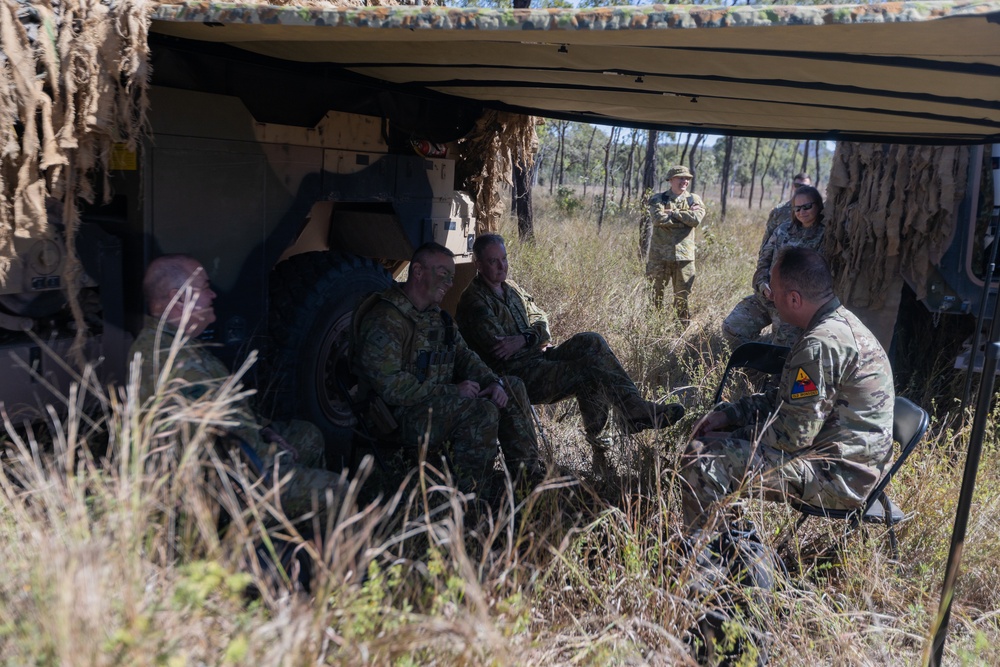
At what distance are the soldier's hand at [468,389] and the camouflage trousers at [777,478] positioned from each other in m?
0.96

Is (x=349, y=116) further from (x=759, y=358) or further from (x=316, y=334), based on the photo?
(x=759, y=358)

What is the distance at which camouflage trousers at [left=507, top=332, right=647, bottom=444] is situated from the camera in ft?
12.7

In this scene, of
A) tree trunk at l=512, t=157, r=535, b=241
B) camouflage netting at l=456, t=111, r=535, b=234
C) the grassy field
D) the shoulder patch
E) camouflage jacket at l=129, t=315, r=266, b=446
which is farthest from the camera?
tree trunk at l=512, t=157, r=535, b=241

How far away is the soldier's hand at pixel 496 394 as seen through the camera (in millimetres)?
3469

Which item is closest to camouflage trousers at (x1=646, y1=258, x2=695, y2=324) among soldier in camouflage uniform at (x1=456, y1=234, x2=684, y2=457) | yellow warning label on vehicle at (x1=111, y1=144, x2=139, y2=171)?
soldier in camouflage uniform at (x1=456, y1=234, x2=684, y2=457)

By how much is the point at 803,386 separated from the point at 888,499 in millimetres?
620

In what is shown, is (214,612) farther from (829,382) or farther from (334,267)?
(334,267)

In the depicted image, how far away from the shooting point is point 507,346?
4094 millimetres

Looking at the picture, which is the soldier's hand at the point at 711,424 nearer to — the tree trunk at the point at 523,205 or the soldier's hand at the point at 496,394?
the soldier's hand at the point at 496,394

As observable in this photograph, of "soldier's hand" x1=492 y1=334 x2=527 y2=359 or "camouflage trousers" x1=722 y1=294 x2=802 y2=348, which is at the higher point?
"soldier's hand" x1=492 y1=334 x2=527 y2=359

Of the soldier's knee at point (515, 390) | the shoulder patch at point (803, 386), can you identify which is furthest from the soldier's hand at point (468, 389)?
the shoulder patch at point (803, 386)

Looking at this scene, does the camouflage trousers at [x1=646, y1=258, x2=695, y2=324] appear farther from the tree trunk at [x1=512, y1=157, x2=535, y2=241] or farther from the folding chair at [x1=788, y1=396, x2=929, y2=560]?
the folding chair at [x1=788, y1=396, x2=929, y2=560]

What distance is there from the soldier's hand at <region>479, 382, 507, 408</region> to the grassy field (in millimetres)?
470

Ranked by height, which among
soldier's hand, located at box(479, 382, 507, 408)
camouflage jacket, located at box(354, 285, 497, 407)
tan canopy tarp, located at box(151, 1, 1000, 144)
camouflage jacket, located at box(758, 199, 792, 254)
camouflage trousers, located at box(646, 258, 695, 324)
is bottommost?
camouflage trousers, located at box(646, 258, 695, 324)
